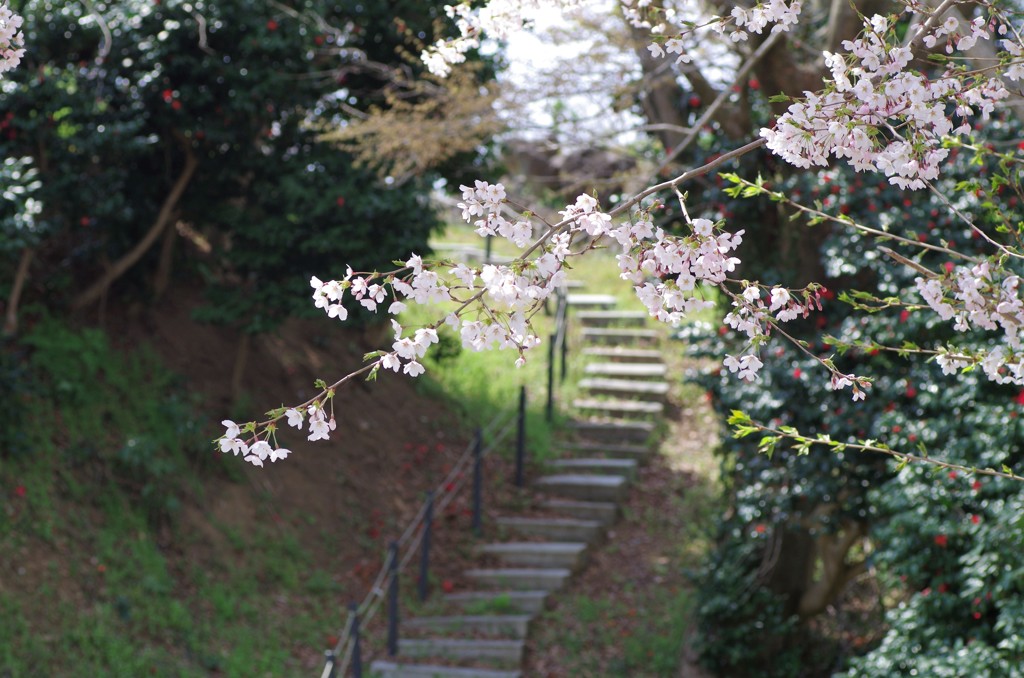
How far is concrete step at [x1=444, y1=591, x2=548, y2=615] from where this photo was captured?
7465 millimetres

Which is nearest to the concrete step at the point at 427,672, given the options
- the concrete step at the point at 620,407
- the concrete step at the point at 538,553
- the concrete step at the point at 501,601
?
the concrete step at the point at 501,601

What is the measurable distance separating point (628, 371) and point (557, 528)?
9.40 feet

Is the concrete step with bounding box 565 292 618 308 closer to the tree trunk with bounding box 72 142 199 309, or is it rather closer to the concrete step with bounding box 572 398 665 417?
the concrete step with bounding box 572 398 665 417

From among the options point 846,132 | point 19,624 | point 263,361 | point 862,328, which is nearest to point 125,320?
point 263,361

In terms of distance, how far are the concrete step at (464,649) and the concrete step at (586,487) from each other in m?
2.30

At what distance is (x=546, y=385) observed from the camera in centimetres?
1094

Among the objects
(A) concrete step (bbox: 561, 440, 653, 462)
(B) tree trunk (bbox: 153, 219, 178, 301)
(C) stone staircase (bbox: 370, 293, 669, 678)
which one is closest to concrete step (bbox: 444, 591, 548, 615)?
(C) stone staircase (bbox: 370, 293, 669, 678)

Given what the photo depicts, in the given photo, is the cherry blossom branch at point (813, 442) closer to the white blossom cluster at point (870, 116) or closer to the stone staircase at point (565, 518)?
the white blossom cluster at point (870, 116)

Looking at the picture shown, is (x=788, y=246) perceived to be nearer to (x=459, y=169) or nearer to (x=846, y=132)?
(x=459, y=169)

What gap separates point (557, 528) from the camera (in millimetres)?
8531

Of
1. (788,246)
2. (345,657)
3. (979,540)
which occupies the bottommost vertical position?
(345,657)

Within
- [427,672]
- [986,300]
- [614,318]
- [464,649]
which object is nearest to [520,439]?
[464,649]

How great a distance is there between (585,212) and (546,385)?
845cm

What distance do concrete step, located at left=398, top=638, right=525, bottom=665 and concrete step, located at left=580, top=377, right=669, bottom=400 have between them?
13.7 feet
